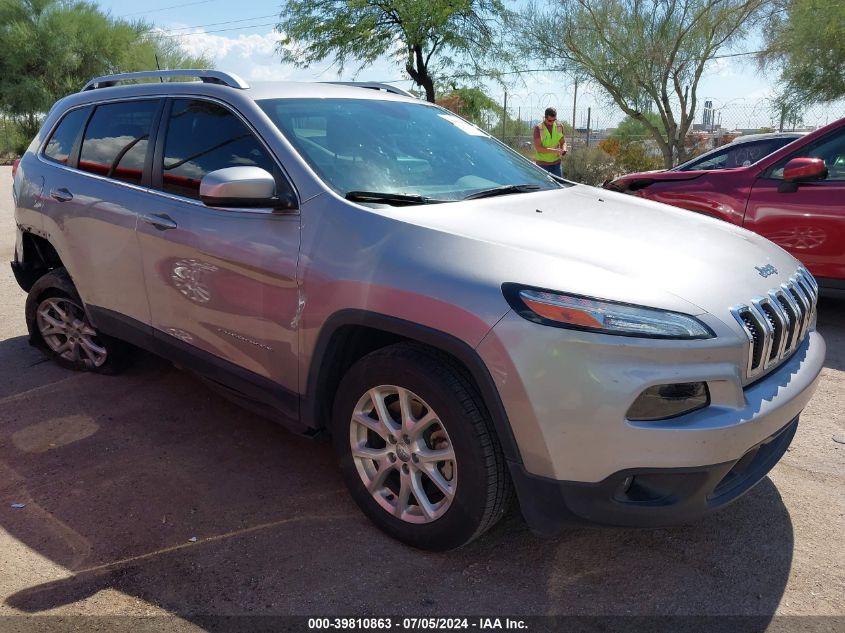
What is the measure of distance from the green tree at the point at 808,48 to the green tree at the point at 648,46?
0.80 metres

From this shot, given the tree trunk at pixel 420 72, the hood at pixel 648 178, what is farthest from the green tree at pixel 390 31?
the hood at pixel 648 178

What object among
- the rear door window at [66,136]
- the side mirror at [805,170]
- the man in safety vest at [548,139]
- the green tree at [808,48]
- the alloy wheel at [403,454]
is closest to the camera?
the alloy wheel at [403,454]

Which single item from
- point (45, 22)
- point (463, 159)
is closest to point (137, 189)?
point (463, 159)

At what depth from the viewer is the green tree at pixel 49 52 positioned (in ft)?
117

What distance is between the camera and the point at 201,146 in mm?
3596

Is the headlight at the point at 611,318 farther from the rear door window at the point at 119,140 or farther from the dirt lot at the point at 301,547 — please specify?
the rear door window at the point at 119,140

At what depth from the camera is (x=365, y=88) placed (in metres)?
4.09

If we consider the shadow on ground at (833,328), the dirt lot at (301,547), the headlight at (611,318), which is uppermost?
the headlight at (611,318)

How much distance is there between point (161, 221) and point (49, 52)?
128ft

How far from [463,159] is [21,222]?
3.04 meters

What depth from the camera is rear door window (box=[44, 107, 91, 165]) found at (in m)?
4.48

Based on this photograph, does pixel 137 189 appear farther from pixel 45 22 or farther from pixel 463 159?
pixel 45 22

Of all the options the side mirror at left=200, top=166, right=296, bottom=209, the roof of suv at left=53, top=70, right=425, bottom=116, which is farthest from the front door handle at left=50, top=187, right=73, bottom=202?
the side mirror at left=200, top=166, right=296, bottom=209

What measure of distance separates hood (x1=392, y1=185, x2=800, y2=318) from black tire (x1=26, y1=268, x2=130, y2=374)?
2.62 meters
